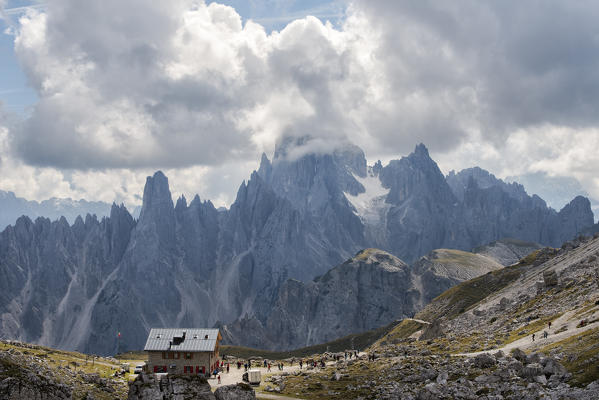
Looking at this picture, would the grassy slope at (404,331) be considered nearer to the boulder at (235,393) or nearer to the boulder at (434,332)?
the boulder at (434,332)

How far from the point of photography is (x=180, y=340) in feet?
308

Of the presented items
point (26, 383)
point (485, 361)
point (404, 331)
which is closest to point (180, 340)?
point (26, 383)

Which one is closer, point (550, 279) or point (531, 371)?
point (531, 371)

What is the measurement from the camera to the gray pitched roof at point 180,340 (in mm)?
92250

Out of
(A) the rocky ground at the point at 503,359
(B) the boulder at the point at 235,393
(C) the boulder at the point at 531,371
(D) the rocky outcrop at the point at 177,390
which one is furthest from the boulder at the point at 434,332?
(D) the rocky outcrop at the point at 177,390

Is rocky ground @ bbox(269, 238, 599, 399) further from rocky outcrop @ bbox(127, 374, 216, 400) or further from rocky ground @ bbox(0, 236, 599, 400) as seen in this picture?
rocky outcrop @ bbox(127, 374, 216, 400)

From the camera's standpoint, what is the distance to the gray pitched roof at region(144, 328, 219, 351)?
92.2 meters

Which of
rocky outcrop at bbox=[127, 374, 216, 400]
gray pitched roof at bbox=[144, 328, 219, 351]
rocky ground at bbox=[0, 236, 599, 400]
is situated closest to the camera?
rocky ground at bbox=[0, 236, 599, 400]

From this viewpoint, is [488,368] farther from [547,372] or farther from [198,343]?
[198,343]

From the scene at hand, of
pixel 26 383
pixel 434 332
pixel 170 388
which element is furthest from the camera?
pixel 434 332

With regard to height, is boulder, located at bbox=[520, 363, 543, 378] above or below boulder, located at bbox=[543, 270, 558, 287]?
below

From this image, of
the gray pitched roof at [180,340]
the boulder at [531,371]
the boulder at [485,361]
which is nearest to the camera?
the boulder at [531,371]

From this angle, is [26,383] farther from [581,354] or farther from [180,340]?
[581,354]

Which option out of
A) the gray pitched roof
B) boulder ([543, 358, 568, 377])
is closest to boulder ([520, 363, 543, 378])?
boulder ([543, 358, 568, 377])
